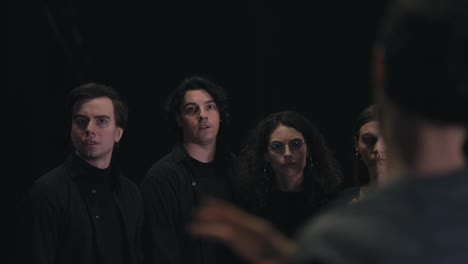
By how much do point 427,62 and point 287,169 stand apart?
3.26 meters

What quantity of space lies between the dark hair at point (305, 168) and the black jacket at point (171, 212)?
13 centimetres

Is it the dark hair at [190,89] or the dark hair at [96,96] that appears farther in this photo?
the dark hair at [190,89]

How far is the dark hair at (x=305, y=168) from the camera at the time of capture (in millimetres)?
4297

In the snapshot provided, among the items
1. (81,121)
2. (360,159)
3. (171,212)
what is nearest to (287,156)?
(360,159)

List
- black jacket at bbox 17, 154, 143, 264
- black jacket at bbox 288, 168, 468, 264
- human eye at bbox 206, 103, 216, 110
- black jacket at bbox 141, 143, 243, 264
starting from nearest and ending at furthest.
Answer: black jacket at bbox 288, 168, 468, 264
black jacket at bbox 17, 154, 143, 264
black jacket at bbox 141, 143, 243, 264
human eye at bbox 206, 103, 216, 110

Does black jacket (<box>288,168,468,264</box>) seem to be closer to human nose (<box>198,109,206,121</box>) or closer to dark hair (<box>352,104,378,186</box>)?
dark hair (<box>352,104,378,186</box>)

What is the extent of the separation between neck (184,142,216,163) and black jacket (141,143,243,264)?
0.06 metres

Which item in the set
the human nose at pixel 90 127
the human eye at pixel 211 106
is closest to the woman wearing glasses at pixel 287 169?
the human eye at pixel 211 106

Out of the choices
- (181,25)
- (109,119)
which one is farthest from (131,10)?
(109,119)

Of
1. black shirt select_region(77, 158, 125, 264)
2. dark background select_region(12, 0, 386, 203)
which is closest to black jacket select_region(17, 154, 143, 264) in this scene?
black shirt select_region(77, 158, 125, 264)

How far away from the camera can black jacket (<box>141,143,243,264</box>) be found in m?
4.15

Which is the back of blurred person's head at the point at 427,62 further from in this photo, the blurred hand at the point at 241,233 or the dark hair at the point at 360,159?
the dark hair at the point at 360,159

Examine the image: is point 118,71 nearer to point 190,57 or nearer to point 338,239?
point 190,57

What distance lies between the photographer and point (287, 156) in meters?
4.29
